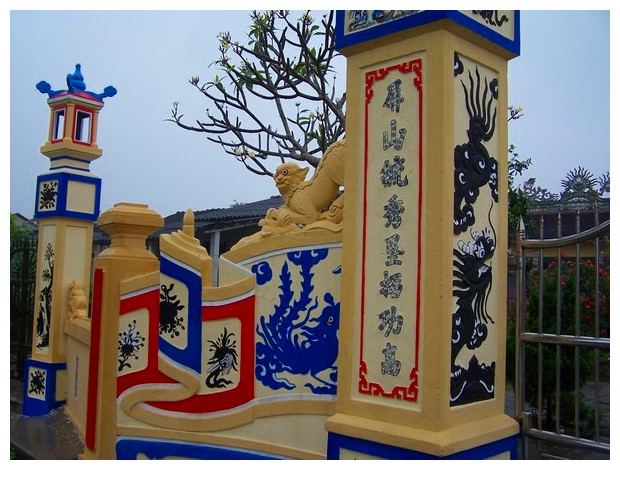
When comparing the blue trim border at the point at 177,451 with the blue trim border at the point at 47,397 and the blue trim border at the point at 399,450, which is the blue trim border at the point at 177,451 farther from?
the blue trim border at the point at 47,397

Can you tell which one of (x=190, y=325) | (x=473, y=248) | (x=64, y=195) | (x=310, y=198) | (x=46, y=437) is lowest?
(x=46, y=437)

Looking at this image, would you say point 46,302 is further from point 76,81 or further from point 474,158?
point 474,158

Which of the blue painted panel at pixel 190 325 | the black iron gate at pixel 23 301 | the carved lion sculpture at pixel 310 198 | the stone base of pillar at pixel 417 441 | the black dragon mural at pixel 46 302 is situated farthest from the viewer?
the black iron gate at pixel 23 301

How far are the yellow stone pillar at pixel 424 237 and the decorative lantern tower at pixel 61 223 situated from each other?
15.2 ft

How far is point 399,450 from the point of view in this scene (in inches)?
102

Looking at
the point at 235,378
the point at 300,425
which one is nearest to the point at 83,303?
the point at 235,378

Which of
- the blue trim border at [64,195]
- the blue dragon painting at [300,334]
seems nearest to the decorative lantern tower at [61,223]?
the blue trim border at [64,195]

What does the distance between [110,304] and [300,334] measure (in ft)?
5.35

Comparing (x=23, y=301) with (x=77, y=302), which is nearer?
(x=77, y=302)

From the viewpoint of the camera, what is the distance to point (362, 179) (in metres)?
2.94

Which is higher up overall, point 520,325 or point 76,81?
→ point 76,81

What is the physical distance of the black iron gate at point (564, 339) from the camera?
298 centimetres

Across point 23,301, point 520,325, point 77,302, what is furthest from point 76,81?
point 520,325

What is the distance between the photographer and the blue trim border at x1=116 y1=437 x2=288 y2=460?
341 cm
